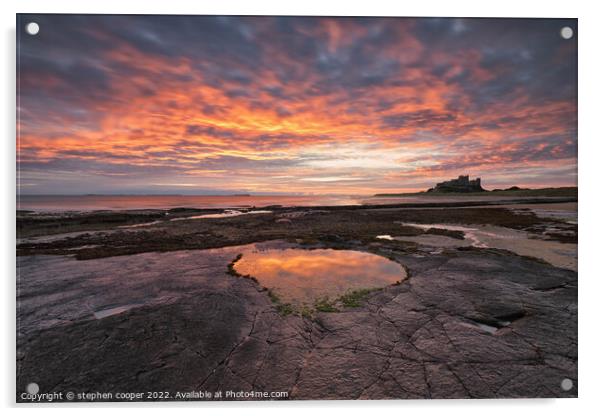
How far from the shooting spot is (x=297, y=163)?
7.66 metres

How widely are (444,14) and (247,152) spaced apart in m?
5.26

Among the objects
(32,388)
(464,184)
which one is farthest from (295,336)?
(464,184)

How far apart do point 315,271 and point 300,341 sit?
3076 millimetres

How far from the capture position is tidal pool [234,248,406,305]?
5.46 m

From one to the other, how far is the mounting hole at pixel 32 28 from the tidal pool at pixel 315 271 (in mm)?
6012

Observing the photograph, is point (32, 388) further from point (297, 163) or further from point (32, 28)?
point (297, 163)

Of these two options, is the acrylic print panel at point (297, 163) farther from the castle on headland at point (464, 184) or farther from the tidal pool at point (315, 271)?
the castle on headland at point (464, 184)

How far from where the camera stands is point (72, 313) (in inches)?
167

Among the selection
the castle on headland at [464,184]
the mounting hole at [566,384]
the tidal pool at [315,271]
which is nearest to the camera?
the mounting hole at [566,384]

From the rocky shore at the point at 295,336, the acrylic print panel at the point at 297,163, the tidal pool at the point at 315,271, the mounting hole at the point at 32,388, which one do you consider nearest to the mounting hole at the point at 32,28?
the acrylic print panel at the point at 297,163

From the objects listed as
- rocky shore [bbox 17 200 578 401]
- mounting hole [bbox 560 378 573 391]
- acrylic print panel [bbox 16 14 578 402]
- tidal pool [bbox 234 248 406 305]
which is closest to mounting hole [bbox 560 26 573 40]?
acrylic print panel [bbox 16 14 578 402]

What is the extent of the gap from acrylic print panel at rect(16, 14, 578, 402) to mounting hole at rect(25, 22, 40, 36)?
0.07 ft

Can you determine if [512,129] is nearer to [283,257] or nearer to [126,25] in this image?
[283,257]

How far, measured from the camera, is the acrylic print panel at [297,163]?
11.1 feet
